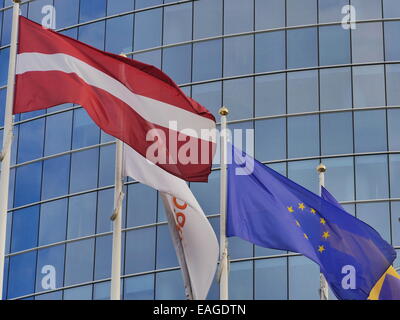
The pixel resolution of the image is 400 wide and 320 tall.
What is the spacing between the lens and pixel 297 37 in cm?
4916

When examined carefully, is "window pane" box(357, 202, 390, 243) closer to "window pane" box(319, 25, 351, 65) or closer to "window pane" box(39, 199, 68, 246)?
"window pane" box(319, 25, 351, 65)

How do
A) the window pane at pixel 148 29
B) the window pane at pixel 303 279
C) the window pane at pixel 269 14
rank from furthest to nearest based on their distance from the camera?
the window pane at pixel 148 29, the window pane at pixel 269 14, the window pane at pixel 303 279

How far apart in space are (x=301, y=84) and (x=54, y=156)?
969 centimetres

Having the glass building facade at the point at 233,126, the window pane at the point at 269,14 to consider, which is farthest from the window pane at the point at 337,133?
the window pane at the point at 269,14

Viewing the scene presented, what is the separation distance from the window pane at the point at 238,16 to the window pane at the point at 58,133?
6.91 m

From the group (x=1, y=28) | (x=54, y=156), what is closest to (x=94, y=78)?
(x=54, y=156)

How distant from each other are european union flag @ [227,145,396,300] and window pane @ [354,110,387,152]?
55.4 feet

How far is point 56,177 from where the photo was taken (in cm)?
5053

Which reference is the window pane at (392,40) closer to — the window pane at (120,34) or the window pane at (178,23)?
the window pane at (178,23)

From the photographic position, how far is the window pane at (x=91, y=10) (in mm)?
52344

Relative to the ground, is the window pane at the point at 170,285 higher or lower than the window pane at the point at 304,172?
lower

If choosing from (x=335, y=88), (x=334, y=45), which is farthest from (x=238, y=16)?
(x=335, y=88)

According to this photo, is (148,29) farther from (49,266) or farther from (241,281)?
(241,281)
